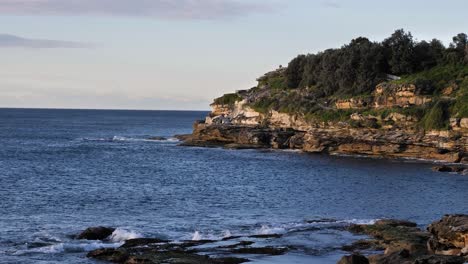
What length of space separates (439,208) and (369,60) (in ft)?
231

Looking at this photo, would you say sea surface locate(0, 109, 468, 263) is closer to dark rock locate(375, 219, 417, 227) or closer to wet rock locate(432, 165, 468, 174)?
wet rock locate(432, 165, 468, 174)

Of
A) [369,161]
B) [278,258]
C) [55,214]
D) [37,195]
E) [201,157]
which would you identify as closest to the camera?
[278,258]

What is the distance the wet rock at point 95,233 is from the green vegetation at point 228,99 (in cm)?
10819

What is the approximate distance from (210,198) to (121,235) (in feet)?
73.6

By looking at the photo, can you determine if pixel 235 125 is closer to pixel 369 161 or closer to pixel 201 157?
pixel 201 157

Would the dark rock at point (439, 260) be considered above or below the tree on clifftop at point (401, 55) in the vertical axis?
below

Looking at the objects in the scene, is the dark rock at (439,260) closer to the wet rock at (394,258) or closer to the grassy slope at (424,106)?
the wet rock at (394,258)

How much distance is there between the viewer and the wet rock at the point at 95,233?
44875 millimetres

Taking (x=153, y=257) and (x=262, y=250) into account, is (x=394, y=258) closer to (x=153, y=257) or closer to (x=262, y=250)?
(x=262, y=250)

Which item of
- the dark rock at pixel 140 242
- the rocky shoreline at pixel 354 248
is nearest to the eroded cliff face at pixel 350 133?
the rocky shoreline at pixel 354 248

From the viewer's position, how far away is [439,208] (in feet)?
195

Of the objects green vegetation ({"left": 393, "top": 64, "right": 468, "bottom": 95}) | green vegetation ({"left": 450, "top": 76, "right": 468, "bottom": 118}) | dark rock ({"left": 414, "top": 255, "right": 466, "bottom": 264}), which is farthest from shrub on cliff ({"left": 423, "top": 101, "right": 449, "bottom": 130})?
dark rock ({"left": 414, "top": 255, "right": 466, "bottom": 264})

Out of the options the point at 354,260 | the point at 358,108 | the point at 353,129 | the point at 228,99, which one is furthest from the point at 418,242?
the point at 228,99

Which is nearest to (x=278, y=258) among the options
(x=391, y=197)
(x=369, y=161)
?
(x=391, y=197)
